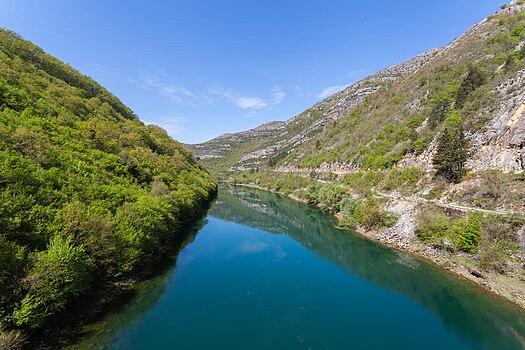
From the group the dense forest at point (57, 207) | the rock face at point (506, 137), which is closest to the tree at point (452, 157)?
the rock face at point (506, 137)

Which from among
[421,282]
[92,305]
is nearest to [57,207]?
[92,305]

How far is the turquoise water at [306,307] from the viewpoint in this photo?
1908 cm

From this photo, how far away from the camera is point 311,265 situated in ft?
117

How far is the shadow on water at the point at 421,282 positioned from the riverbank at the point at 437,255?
3.60ft

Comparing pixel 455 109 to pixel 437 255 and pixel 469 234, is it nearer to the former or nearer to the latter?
pixel 469 234

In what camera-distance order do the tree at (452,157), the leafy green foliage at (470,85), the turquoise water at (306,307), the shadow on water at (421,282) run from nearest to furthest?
1. the turquoise water at (306,307)
2. the shadow on water at (421,282)
3. the tree at (452,157)
4. the leafy green foliage at (470,85)

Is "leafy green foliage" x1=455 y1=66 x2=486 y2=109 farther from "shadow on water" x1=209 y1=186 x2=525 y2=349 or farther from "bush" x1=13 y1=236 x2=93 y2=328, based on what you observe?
"bush" x1=13 y1=236 x2=93 y2=328

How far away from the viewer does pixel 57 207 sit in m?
21.4

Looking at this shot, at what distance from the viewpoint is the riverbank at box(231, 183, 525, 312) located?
24703 mm

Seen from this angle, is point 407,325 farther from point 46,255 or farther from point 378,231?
point 46,255

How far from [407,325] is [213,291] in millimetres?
18489

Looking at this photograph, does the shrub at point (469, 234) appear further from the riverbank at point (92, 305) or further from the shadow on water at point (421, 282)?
the riverbank at point (92, 305)

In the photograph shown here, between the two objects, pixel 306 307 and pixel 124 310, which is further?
pixel 306 307

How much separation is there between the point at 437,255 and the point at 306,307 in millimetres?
21722
